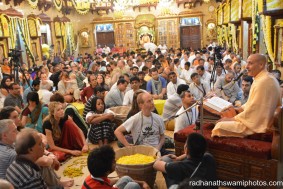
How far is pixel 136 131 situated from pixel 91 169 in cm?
138

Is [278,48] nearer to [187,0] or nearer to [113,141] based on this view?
[113,141]

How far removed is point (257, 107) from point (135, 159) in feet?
4.76

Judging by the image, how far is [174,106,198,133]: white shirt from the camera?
151 inches

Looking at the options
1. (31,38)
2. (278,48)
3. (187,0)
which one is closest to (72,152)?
(278,48)

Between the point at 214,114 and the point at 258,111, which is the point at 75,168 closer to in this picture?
the point at 214,114

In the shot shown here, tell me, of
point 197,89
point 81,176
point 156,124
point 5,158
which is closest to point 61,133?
point 81,176

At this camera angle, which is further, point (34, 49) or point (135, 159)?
point (34, 49)

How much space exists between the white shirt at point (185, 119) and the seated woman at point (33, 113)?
2.08 metres

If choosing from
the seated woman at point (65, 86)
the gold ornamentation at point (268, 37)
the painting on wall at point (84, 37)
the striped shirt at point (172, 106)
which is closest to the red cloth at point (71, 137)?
the striped shirt at point (172, 106)

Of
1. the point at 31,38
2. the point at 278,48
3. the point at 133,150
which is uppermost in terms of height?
the point at 31,38

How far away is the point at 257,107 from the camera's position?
10.5ft

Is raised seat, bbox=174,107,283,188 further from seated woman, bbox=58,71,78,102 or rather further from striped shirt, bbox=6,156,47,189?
seated woman, bbox=58,71,78,102

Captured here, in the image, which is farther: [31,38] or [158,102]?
[31,38]

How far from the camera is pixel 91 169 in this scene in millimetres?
2293
